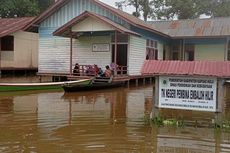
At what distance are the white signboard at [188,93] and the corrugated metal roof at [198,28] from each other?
1831 centimetres

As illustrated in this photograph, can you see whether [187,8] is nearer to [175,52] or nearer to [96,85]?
[175,52]

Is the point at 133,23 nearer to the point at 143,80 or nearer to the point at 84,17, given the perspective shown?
the point at 84,17

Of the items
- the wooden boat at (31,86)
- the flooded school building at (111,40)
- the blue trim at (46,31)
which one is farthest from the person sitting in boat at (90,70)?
the blue trim at (46,31)

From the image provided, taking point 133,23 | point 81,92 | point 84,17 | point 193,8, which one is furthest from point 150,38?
point 193,8

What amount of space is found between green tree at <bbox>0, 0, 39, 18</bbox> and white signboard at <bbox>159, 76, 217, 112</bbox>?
103 ft

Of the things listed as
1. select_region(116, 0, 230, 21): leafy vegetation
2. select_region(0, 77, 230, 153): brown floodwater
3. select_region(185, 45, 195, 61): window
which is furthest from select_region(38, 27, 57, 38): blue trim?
select_region(116, 0, 230, 21): leafy vegetation

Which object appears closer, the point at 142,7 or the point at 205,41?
the point at 205,41

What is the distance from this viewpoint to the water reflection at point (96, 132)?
658 cm

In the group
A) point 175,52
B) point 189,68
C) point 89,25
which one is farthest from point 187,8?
point 189,68

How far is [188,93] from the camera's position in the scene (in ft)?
27.7

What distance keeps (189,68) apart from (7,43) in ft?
69.7

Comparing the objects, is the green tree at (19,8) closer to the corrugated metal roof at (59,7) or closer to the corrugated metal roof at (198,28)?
the corrugated metal roof at (59,7)

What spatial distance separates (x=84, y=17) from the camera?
1981cm

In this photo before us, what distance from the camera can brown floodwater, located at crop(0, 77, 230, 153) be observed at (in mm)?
6559
